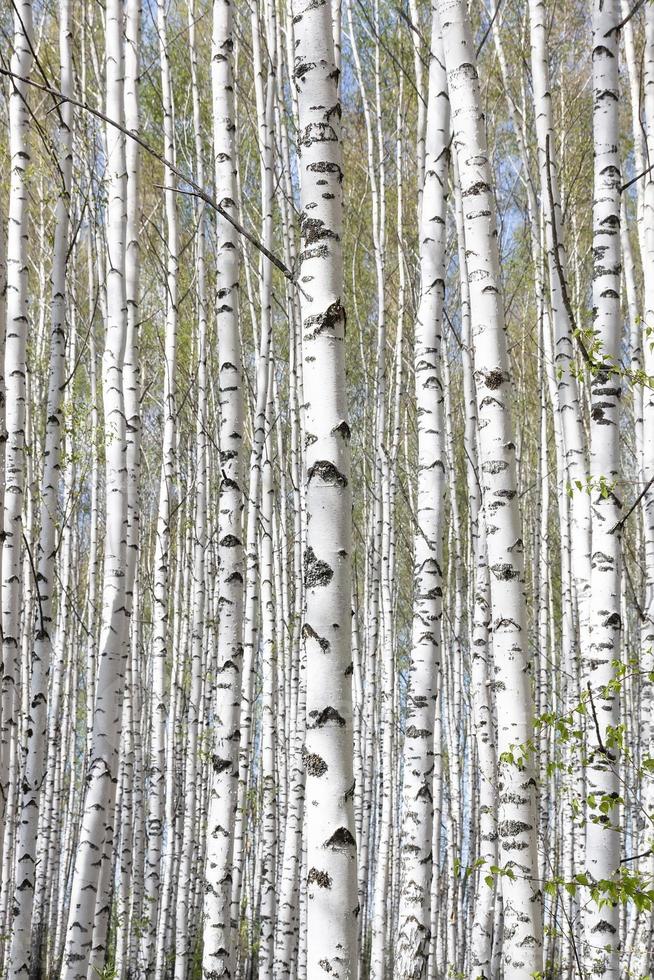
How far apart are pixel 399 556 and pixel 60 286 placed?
40.2 feet

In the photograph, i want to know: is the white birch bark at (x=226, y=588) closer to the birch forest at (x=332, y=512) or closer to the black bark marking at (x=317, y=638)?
the birch forest at (x=332, y=512)

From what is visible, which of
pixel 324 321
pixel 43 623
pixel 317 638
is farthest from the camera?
Answer: pixel 43 623

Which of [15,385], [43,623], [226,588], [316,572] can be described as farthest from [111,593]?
Result: [316,572]

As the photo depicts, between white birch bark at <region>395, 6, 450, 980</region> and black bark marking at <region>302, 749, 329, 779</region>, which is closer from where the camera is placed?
black bark marking at <region>302, 749, 329, 779</region>

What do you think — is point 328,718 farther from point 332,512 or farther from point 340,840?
point 332,512

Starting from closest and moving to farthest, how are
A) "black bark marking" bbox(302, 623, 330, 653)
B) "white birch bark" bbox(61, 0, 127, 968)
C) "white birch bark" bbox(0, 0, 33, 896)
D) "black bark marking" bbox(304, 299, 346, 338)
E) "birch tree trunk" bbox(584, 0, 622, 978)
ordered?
"black bark marking" bbox(302, 623, 330, 653), "black bark marking" bbox(304, 299, 346, 338), "birch tree trunk" bbox(584, 0, 622, 978), "white birch bark" bbox(0, 0, 33, 896), "white birch bark" bbox(61, 0, 127, 968)

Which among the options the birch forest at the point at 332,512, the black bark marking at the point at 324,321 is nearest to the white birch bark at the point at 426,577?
the birch forest at the point at 332,512

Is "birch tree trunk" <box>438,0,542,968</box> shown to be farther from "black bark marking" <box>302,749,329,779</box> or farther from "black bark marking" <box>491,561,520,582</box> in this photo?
A: "black bark marking" <box>302,749,329,779</box>

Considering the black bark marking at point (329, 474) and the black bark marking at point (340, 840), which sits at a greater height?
the black bark marking at point (329, 474)

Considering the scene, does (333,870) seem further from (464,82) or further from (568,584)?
(568,584)

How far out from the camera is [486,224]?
3236 mm

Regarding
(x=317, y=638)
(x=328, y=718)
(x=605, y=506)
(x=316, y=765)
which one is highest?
(x=605, y=506)

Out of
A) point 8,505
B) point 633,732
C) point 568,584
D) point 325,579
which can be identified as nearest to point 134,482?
point 8,505

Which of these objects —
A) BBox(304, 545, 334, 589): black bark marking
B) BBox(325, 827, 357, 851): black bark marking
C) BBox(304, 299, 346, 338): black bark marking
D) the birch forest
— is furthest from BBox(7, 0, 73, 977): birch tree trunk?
BBox(325, 827, 357, 851): black bark marking
